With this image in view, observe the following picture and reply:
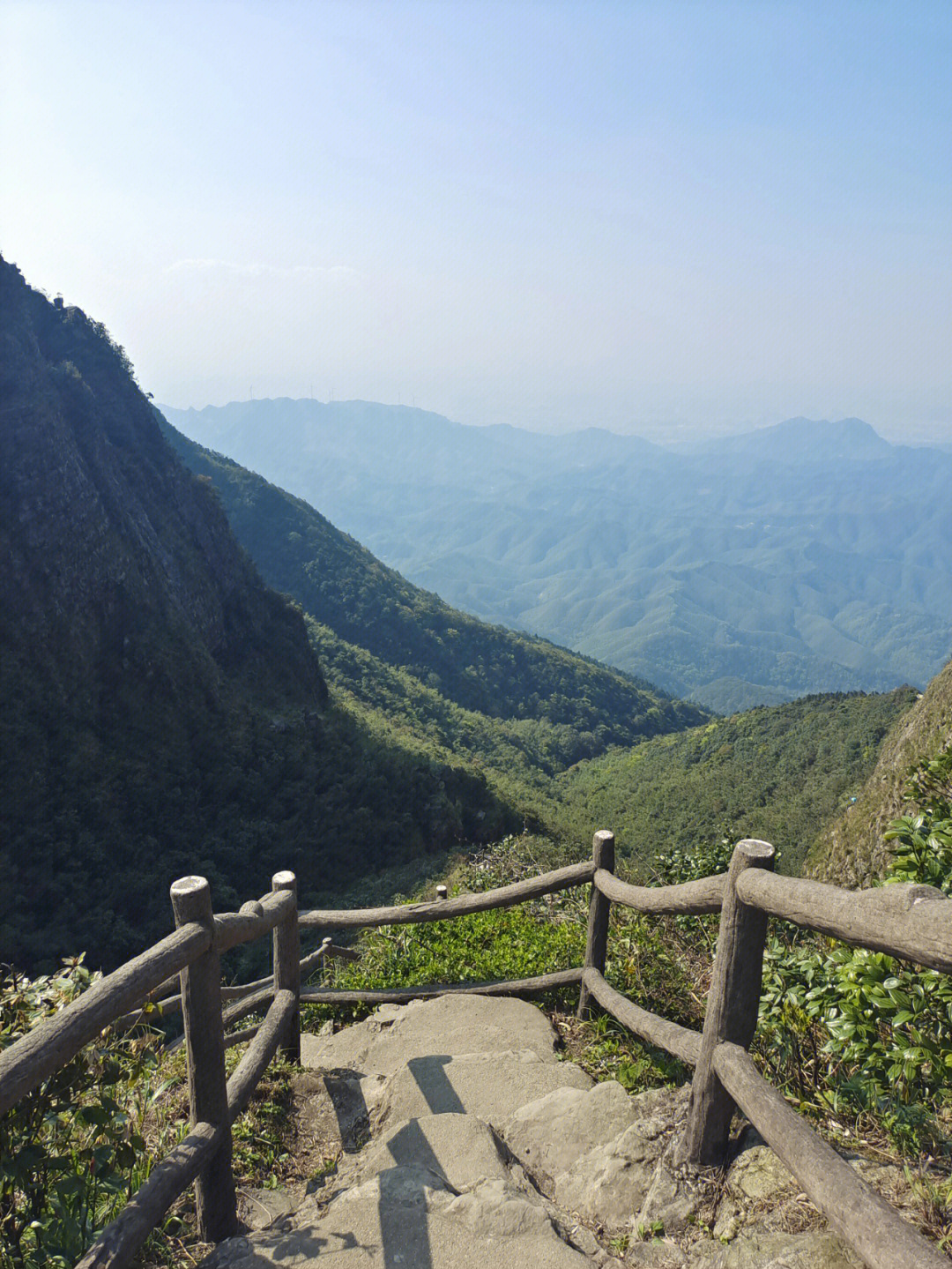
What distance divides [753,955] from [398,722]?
182ft

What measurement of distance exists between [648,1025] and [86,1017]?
2.65 metres

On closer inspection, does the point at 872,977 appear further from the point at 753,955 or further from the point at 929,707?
the point at 929,707

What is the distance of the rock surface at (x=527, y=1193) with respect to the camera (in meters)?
2.64

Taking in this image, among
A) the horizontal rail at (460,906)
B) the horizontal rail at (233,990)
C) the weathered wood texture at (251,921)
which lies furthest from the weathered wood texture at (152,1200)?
the horizontal rail at (460,906)

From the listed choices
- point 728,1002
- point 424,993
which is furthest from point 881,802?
point 728,1002

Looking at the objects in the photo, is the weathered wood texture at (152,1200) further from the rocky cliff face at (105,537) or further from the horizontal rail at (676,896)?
the rocky cliff face at (105,537)

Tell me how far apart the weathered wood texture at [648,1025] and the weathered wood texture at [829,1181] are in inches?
15.0

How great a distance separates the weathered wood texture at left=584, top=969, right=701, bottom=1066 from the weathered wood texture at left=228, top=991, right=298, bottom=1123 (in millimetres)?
1876

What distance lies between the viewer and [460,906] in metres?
5.43

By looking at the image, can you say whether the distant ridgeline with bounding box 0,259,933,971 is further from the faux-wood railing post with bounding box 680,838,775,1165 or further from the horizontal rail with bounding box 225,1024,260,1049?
the faux-wood railing post with bounding box 680,838,775,1165

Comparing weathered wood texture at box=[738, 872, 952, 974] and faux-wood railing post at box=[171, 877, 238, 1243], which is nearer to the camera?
weathered wood texture at box=[738, 872, 952, 974]

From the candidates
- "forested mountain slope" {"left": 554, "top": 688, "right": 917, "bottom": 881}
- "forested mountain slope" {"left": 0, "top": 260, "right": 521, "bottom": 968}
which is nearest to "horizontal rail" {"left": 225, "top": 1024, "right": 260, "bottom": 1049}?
"forested mountain slope" {"left": 0, "top": 260, "right": 521, "bottom": 968}

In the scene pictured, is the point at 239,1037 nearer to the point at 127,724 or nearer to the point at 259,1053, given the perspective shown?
the point at 259,1053

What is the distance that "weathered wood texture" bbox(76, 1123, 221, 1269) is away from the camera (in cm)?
246
